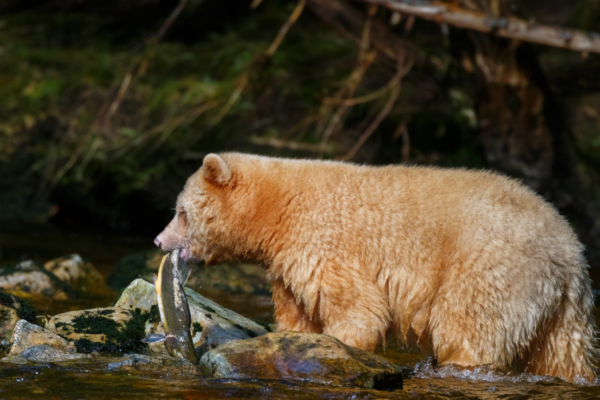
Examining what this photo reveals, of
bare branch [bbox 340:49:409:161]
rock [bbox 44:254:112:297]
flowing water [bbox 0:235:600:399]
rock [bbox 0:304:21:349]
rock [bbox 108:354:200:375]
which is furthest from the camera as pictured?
bare branch [bbox 340:49:409:161]

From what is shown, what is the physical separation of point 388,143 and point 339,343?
9.19m

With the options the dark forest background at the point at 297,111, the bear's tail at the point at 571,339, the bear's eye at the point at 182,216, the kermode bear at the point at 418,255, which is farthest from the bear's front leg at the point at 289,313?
the dark forest background at the point at 297,111

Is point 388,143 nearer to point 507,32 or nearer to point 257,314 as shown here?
point 507,32

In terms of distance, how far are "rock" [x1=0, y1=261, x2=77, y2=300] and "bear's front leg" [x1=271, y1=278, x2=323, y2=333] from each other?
3.52m

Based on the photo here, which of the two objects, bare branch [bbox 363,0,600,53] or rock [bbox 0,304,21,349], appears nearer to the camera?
rock [bbox 0,304,21,349]

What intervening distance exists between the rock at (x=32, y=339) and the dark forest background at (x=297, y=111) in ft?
23.2

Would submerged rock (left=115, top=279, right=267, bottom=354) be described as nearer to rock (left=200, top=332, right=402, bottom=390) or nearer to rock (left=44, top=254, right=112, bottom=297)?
rock (left=200, top=332, right=402, bottom=390)

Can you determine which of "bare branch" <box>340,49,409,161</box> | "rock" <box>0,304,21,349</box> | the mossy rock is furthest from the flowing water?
"bare branch" <box>340,49,409,161</box>

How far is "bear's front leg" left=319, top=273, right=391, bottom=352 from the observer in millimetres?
5250

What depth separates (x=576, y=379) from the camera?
5.37 metres

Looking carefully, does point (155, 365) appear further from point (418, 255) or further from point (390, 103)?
point (390, 103)

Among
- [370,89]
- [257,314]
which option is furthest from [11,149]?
[257,314]

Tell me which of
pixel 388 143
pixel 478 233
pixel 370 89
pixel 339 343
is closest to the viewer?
pixel 339 343

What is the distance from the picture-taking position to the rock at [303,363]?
471cm
